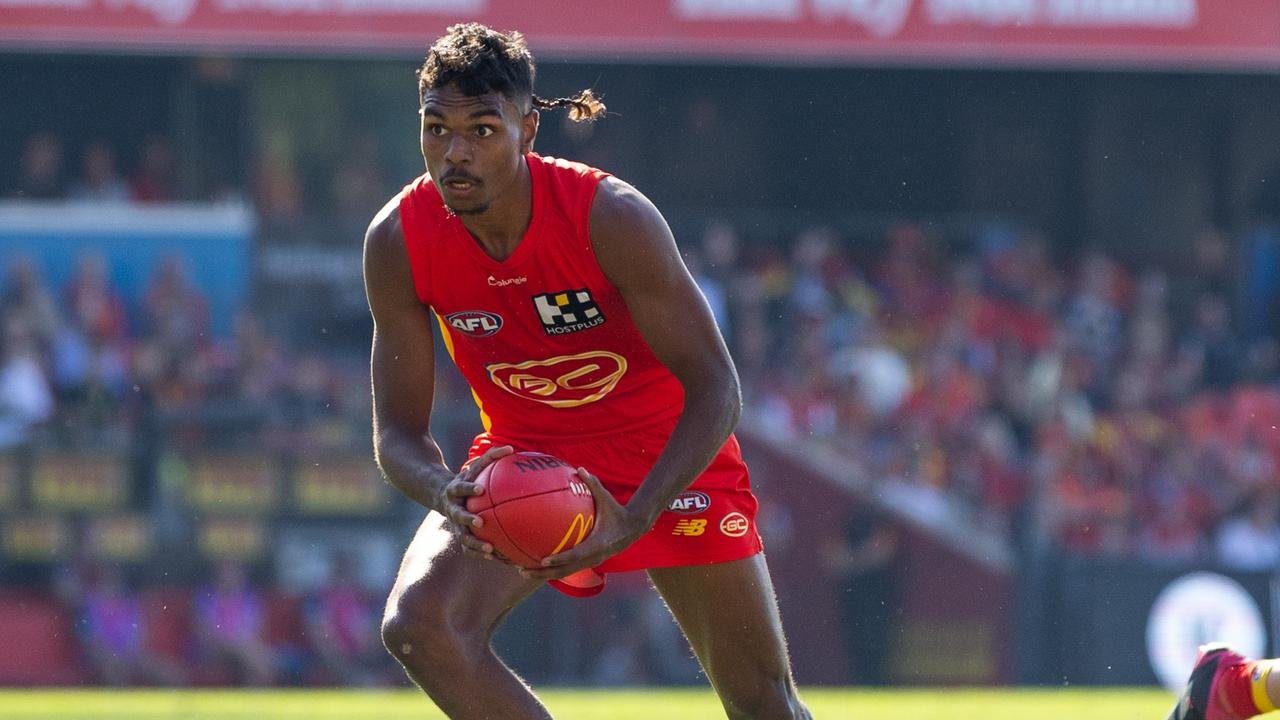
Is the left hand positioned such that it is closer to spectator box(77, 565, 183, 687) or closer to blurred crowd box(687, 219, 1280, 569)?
spectator box(77, 565, 183, 687)

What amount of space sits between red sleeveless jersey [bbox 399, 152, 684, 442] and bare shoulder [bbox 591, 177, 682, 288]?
0.12ft

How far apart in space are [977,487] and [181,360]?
6.67m

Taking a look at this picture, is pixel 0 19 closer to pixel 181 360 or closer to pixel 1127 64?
pixel 181 360

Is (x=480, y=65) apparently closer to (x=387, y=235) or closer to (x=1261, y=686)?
(x=387, y=235)

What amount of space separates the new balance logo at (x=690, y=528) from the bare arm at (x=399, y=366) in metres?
0.66

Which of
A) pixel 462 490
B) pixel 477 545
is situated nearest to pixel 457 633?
pixel 477 545

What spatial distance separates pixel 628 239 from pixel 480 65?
1.89ft

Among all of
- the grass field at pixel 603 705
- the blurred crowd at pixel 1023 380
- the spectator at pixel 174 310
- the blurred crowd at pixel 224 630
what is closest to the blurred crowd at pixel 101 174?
the spectator at pixel 174 310

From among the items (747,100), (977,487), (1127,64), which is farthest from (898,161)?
(977,487)

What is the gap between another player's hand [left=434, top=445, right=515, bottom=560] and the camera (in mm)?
4598

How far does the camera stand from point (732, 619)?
5.19 metres

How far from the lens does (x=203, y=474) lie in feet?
47.6

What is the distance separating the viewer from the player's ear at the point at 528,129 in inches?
190

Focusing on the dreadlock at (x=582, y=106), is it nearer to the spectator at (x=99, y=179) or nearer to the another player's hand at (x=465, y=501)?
the another player's hand at (x=465, y=501)
